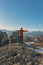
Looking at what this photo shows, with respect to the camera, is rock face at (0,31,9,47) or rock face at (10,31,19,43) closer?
rock face at (0,31,9,47)

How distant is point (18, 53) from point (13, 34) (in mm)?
4976

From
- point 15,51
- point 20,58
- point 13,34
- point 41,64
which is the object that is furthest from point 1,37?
point 41,64

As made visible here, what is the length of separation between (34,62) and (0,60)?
4.86ft

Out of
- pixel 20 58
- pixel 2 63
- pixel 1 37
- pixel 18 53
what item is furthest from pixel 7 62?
pixel 1 37

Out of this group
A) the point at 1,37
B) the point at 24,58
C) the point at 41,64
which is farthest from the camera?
the point at 1,37

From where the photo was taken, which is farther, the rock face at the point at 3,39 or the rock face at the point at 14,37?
the rock face at the point at 14,37

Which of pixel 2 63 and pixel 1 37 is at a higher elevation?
pixel 1 37

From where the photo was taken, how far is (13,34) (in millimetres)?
11297

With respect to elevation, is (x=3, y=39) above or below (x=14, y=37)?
below

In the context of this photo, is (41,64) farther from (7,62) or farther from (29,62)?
(7,62)

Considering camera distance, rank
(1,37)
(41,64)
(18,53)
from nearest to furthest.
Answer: (41,64) < (18,53) < (1,37)

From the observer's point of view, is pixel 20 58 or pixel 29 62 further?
pixel 20 58

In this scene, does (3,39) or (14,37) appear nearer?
(3,39)

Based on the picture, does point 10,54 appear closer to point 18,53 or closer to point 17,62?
point 18,53
